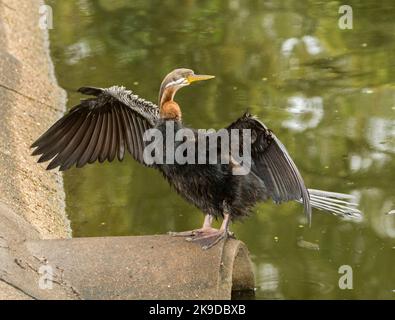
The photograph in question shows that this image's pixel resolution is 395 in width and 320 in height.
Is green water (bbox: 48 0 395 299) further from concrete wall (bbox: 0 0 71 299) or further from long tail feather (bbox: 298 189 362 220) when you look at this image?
long tail feather (bbox: 298 189 362 220)

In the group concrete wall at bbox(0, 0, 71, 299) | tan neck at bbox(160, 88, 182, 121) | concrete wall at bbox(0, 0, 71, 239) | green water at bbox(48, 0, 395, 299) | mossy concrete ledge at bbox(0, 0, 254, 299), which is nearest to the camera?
mossy concrete ledge at bbox(0, 0, 254, 299)

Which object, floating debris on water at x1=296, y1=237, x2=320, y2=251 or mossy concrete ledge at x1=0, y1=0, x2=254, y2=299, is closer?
mossy concrete ledge at x1=0, y1=0, x2=254, y2=299

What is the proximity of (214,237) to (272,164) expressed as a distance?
60 cm

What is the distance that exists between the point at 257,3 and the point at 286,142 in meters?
4.78

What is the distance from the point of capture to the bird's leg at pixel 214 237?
262 inches

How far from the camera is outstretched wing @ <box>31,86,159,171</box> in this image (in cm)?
736

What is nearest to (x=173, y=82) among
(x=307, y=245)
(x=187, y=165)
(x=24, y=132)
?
(x=187, y=165)

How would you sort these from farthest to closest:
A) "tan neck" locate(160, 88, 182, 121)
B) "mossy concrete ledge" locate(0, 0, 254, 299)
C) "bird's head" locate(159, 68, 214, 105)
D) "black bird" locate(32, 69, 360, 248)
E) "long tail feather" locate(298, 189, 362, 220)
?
1. "long tail feather" locate(298, 189, 362, 220)
2. "bird's head" locate(159, 68, 214, 105)
3. "tan neck" locate(160, 88, 182, 121)
4. "black bird" locate(32, 69, 360, 248)
5. "mossy concrete ledge" locate(0, 0, 254, 299)

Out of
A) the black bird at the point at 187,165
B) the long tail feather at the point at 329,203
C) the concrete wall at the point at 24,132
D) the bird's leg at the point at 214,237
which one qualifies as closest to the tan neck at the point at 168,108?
the black bird at the point at 187,165

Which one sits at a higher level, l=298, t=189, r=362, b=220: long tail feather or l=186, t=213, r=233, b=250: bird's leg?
l=298, t=189, r=362, b=220: long tail feather

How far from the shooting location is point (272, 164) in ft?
21.7

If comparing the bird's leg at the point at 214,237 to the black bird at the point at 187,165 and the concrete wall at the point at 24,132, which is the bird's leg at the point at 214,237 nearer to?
the black bird at the point at 187,165

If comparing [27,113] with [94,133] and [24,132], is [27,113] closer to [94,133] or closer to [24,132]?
[24,132]

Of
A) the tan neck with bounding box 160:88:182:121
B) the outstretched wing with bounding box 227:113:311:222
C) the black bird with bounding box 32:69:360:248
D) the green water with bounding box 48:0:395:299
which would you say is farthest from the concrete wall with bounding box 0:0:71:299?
the outstretched wing with bounding box 227:113:311:222
